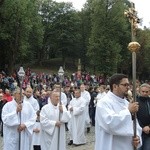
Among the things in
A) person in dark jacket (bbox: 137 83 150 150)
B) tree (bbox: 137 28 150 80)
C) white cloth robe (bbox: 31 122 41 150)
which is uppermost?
tree (bbox: 137 28 150 80)

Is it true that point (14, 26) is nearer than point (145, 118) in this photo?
No

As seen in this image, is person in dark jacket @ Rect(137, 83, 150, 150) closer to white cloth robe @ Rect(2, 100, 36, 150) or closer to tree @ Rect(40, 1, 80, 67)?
white cloth robe @ Rect(2, 100, 36, 150)

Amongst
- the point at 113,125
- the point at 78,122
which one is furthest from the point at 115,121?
the point at 78,122

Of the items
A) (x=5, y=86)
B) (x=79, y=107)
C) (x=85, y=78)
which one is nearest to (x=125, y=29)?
(x=85, y=78)

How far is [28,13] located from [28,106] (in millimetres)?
43039

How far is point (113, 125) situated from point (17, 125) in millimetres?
4150

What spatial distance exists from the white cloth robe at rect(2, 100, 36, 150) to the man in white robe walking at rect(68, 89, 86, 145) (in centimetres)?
515

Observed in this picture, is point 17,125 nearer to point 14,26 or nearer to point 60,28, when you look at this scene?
point 14,26

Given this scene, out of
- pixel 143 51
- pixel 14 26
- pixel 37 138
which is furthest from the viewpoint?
pixel 143 51

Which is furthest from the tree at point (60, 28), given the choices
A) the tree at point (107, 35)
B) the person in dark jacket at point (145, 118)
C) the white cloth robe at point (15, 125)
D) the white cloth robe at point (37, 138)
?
the person in dark jacket at point (145, 118)

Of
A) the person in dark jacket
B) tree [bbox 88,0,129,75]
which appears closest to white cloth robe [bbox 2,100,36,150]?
the person in dark jacket

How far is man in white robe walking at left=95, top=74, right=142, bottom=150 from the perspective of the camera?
6371 mm

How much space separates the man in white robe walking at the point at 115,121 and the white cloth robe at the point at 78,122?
8512mm

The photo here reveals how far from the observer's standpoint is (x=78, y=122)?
15.8m
